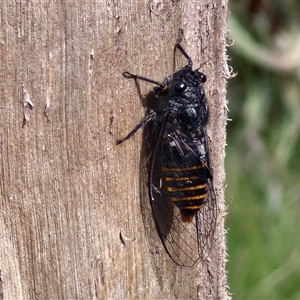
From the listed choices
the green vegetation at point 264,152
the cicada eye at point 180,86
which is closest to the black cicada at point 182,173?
the cicada eye at point 180,86

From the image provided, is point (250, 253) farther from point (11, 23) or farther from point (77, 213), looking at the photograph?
point (11, 23)

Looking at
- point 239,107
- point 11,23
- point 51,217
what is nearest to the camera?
point 11,23

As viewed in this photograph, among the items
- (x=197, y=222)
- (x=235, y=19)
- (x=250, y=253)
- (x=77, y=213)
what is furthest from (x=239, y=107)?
(x=77, y=213)

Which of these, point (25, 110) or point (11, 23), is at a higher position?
point (11, 23)

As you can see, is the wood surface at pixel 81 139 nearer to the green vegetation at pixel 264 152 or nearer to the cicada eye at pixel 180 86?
the cicada eye at pixel 180 86

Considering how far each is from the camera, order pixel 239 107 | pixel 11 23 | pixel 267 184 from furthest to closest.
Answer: pixel 239 107
pixel 267 184
pixel 11 23

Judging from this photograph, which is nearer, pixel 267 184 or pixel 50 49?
pixel 50 49
